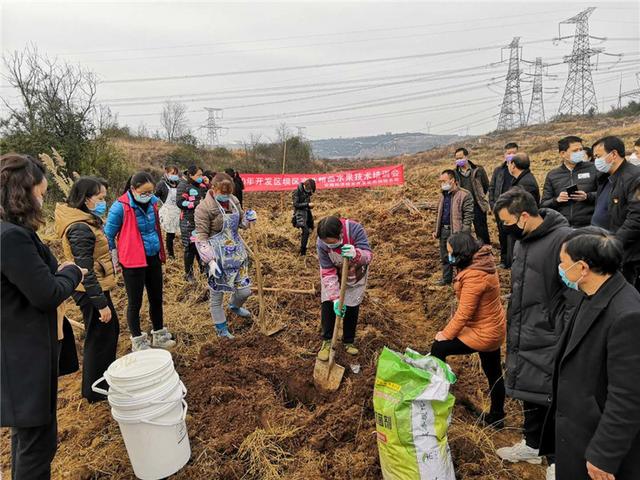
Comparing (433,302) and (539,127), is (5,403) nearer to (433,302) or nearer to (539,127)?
(433,302)

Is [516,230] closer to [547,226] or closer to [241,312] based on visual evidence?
[547,226]

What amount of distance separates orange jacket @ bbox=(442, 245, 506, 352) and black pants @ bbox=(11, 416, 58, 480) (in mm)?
2402

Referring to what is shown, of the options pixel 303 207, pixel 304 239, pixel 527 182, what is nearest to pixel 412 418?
pixel 527 182

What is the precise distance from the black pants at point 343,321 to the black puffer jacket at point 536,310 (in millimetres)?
Answer: 1542

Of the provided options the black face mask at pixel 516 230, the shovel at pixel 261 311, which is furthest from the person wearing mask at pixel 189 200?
the black face mask at pixel 516 230

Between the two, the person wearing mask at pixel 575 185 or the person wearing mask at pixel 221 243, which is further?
the person wearing mask at pixel 575 185

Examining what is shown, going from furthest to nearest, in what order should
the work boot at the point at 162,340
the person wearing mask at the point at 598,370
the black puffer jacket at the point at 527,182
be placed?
1. the black puffer jacket at the point at 527,182
2. the work boot at the point at 162,340
3. the person wearing mask at the point at 598,370

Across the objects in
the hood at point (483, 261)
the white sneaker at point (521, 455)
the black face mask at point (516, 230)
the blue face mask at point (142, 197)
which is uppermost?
the blue face mask at point (142, 197)

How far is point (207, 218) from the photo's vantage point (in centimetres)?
372

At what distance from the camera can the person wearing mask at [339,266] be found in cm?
312

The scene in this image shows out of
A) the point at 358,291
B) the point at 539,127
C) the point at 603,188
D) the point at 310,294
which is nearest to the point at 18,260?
the point at 358,291

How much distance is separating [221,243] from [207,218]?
0.28 meters

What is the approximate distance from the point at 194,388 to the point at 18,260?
1.96 m

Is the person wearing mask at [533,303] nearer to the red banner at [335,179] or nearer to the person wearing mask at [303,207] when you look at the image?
the person wearing mask at [303,207]
